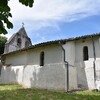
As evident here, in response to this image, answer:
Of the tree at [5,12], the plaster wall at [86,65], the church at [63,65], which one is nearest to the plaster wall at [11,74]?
the church at [63,65]

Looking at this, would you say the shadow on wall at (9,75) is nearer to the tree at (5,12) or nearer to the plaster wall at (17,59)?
the plaster wall at (17,59)

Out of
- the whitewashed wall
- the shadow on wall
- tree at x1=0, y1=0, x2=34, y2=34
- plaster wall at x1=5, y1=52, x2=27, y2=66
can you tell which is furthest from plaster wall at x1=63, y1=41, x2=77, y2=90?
tree at x1=0, y1=0, x2=34, y2=34

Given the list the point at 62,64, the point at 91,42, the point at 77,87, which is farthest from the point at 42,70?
the point at 91,42

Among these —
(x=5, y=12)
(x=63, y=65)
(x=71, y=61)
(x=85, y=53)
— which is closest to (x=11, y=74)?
(x=71, y=61)

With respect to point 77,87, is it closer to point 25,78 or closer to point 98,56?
point 98,56

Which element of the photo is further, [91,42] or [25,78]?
[25,78]

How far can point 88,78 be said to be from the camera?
16625mm

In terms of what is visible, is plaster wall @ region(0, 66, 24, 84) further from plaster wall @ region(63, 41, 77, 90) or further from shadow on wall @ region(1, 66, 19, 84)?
plaster wall @ region(63, 41, 77, 90)

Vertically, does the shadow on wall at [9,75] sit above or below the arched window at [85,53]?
below

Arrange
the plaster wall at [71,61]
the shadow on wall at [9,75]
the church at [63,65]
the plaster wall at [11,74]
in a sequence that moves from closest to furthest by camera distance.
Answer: the church at [63,65]
the plaster wall at [71,61]
the plaster wall at [11,74]
the shadow on wall at [9,75]

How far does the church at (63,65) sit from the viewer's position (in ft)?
53.4

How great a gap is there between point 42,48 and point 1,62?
870 cm

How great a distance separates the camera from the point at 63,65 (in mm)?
16312

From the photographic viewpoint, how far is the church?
53.4 ft
